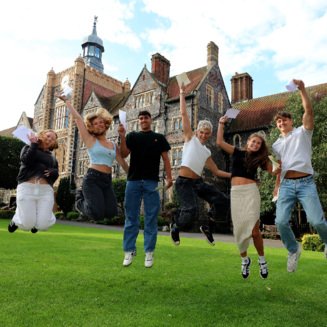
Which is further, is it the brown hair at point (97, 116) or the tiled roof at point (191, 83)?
the tiled roof at point (191, 83)

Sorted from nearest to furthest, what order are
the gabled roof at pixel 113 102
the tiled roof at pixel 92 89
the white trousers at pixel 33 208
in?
the white trousers at pixel 33 208 → the gabled roof at pixel 113 102 → the tiled roof at pixel 92 89

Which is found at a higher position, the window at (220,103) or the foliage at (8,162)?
the window at (220,103)

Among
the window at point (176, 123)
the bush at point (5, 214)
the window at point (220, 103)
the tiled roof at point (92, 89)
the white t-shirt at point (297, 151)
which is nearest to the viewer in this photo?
the white t-shirt at point (297, 151)

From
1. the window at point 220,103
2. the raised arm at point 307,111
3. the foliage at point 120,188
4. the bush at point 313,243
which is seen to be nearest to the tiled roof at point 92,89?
the foliage at point 120,188

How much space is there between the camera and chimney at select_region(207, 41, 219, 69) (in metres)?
35.1

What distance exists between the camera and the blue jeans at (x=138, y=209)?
20.9 feet

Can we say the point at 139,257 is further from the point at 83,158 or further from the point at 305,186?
the point at 83,158

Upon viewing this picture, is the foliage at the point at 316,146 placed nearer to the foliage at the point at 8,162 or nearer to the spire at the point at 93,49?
the foliage at the point at 8,162

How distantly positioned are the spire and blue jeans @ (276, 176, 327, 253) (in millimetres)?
65424

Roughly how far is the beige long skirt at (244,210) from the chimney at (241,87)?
34.2 metres

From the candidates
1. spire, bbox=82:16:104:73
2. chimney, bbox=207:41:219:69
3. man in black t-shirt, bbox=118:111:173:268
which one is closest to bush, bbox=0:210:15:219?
chimney, bbox=207:41:219:69

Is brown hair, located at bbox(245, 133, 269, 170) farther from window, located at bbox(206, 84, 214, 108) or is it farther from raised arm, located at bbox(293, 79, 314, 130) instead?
window, located at bbox(206, 84, 214, 108)

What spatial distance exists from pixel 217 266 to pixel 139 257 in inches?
94.0

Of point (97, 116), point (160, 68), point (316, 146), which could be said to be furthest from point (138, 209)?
point (160, 68)
